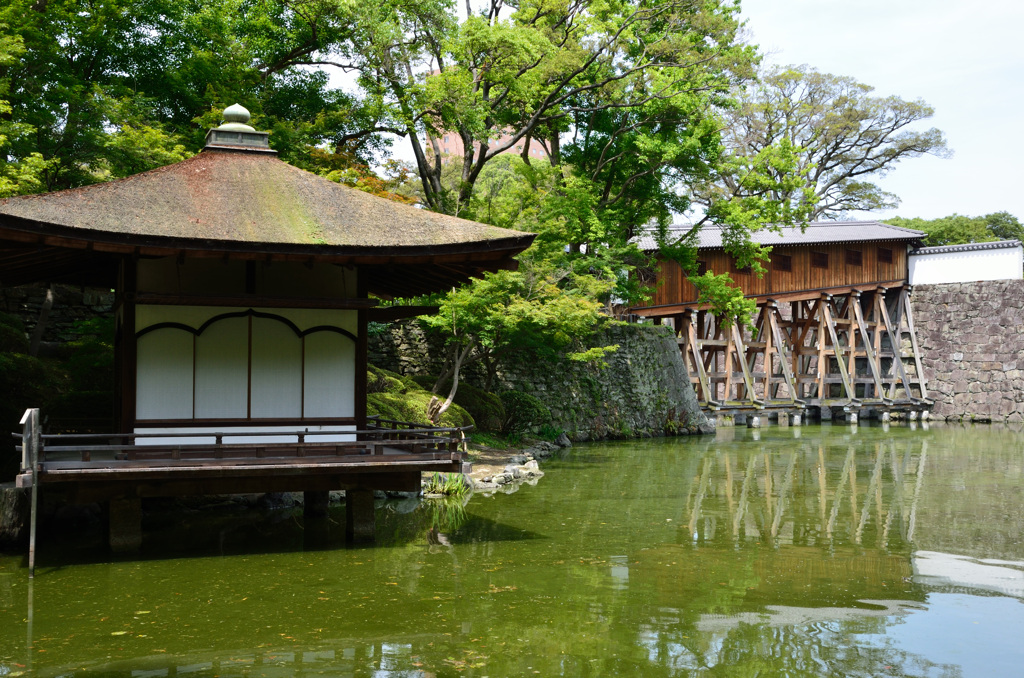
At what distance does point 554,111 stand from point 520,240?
14.0m

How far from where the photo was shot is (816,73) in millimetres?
35219

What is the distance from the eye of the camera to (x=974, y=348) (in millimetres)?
32844

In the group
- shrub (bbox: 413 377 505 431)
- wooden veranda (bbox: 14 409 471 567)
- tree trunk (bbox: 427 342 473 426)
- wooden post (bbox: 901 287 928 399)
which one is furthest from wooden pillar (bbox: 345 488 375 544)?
wooden post (bbox: 901 287 928 399)

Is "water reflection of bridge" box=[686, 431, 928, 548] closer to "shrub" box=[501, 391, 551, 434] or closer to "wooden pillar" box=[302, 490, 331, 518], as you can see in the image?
"shrub" box=[501, 391, 551, 434]

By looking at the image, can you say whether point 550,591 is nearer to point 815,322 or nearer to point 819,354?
point 819,354

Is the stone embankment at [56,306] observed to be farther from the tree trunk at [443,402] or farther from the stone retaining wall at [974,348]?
the stone retaining wall at [974,348]

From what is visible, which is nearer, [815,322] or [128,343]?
[128,343]

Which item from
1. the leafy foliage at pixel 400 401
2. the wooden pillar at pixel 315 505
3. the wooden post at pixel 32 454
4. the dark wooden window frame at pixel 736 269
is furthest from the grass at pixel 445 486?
the dark wooden window frame at pixel 736 269

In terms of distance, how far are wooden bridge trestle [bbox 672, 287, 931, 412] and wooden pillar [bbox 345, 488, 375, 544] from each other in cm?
1979

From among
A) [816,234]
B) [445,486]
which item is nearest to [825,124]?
[816,234]

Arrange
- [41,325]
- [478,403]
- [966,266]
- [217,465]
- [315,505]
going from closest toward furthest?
[217,465], [315,505], [41,325], [478,403], [966,266]

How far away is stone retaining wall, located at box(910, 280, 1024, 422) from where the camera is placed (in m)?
32.0

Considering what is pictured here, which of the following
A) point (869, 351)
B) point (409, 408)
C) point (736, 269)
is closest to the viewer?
point (409, 408)

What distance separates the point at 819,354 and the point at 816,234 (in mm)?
4497
